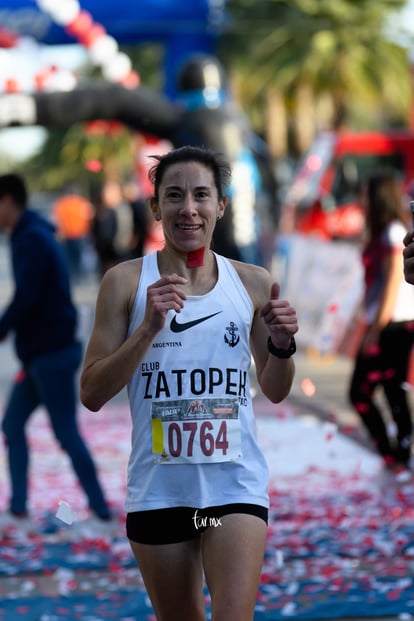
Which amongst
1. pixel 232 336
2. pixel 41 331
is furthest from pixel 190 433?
pixel 41 331

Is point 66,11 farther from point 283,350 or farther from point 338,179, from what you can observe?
point 283,350

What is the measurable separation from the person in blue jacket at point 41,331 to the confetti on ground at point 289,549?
1.42 feet

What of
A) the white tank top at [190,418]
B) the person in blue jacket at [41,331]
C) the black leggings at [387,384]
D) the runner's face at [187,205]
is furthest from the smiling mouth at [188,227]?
the black leggings at [387,384]

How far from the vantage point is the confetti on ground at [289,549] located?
514 centimetres

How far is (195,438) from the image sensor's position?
3271 millimetres

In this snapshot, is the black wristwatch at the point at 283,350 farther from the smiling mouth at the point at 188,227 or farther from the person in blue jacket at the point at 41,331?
the person in blue jacket at the point at 41,331

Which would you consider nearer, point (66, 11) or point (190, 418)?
point (190, 418)

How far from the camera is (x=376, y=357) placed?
23.8 feet

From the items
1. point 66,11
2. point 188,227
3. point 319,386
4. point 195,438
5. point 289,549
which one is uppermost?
point 66,11

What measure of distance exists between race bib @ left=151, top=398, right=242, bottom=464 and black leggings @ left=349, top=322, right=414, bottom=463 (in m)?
4.03

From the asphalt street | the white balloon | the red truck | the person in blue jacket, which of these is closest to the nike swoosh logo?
the person in blue jacket

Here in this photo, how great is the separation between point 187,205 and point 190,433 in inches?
24.9

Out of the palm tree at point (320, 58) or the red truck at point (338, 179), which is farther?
the palm tree at point (320, 58)

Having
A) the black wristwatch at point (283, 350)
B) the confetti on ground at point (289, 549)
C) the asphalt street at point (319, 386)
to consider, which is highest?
the asphalt street at point (319, 386)
